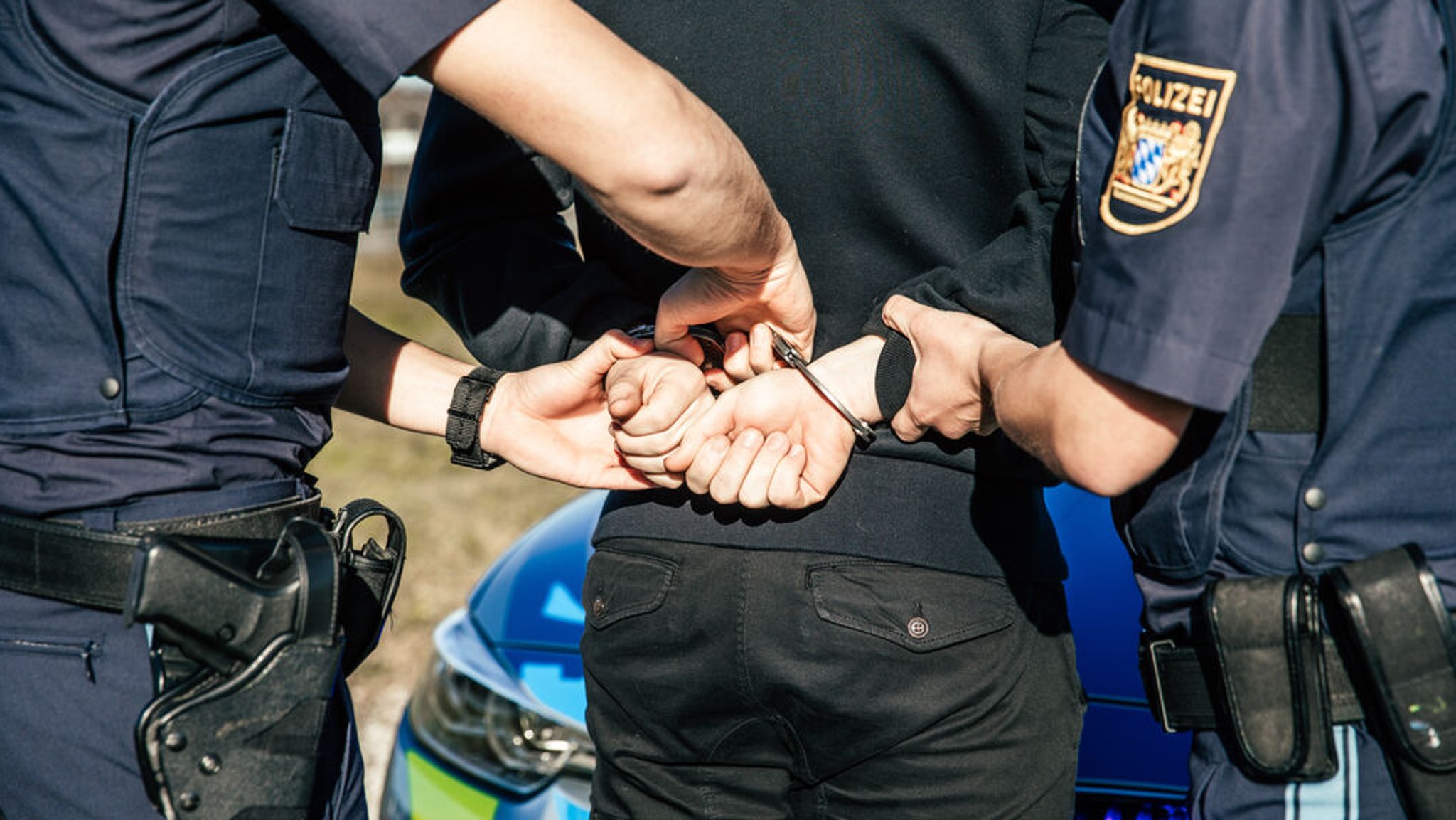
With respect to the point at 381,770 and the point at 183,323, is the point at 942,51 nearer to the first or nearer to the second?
the point at 183,323

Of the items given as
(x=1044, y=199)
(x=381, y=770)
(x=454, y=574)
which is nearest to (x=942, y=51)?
(x=1044, y=199)

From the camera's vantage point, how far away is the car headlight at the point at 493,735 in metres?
2.24

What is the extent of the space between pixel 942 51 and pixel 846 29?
128 millimetres

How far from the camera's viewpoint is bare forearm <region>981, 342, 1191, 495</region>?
1315 mm

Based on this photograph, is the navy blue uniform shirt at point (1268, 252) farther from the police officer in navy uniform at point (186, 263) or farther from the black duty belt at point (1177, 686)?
the police officer in navy uniform at point (186, 263)

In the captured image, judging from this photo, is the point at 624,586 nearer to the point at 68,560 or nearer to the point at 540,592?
the point at 68,560

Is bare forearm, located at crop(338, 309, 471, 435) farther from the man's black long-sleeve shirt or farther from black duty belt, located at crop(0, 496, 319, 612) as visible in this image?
black duty belt, located at crop(0, 496, 319, 612)

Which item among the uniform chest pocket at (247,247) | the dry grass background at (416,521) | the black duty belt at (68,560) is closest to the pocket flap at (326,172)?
the uniform chest pocket at (247,247)

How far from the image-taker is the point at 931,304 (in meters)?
1.74

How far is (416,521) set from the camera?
5.39 m

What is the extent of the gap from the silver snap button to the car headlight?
4.12 feet

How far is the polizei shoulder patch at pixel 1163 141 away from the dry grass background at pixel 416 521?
2.59 m

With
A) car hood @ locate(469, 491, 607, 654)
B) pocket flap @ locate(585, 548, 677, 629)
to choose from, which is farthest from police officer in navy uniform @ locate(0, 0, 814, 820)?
car hood @ locate(469, 491, 607, 654)

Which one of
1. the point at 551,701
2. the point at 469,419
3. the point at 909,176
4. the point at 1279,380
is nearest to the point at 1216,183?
the point at 1279,380
